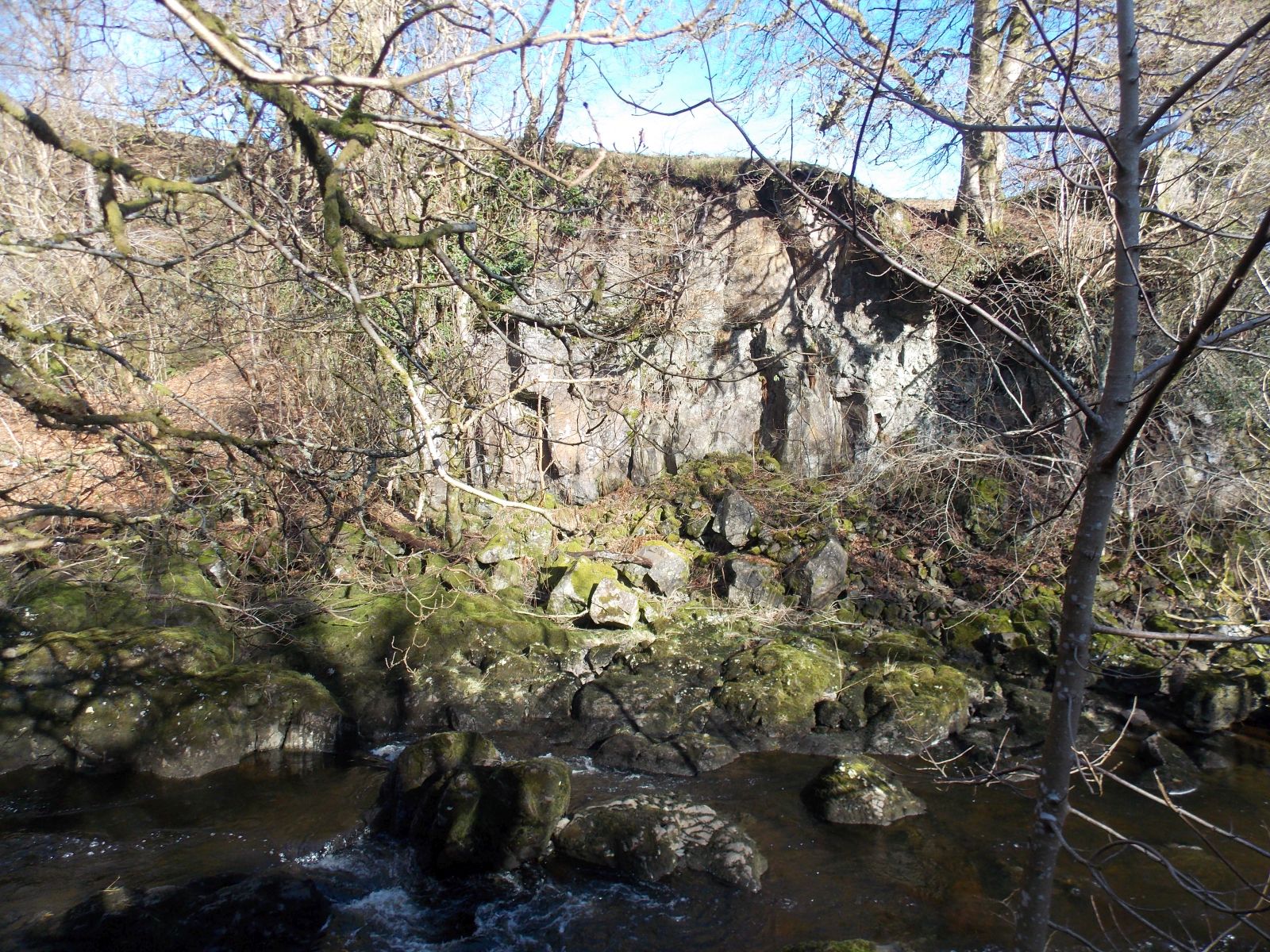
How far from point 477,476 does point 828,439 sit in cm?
561

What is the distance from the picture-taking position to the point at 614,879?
5.52 meters

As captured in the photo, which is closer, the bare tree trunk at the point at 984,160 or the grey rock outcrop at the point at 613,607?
the grey rock outcrop at the point at 613,607

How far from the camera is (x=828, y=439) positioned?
13094 mm

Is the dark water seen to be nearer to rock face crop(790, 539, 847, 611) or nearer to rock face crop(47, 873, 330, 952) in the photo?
rock face crop(47, 873, 330, 952)

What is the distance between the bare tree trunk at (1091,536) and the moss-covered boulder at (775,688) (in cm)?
616

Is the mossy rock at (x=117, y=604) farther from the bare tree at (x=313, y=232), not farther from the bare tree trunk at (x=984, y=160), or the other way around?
the bare tree trunk at (x=984, y=160)

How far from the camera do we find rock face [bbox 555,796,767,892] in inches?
218

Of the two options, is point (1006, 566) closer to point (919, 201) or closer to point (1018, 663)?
point (1018, 663)

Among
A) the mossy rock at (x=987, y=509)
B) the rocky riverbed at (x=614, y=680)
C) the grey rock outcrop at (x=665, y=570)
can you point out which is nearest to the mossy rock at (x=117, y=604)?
the rocky riverbed at (x=614, y=680)

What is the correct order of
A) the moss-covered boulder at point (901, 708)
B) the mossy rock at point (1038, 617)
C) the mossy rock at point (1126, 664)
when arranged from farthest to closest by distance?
the mossy rock at point (1038, 617) → the mossy rock at point (1126, 664) → the moss-covered boulder at point (901, 708)

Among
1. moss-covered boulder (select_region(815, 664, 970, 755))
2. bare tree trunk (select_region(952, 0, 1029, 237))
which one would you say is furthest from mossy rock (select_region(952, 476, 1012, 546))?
bare tree trunk (select_region(952, 0, 1029, 237))

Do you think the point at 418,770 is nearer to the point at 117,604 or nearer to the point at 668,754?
the point at 668,754

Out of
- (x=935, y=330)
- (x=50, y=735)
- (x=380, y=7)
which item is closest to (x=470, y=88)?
(x=380, y=7)

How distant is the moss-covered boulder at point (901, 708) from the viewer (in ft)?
25.2
